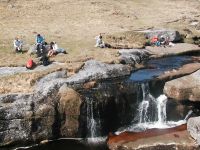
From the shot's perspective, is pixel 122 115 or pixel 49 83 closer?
pixel 49 83

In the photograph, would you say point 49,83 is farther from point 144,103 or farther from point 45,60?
point 144,103

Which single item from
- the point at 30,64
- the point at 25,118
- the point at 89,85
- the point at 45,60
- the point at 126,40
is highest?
the point at 126,40

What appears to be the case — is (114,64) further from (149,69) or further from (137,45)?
(137,45)

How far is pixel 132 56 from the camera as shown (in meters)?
49.1

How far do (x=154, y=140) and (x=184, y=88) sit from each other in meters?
6.69

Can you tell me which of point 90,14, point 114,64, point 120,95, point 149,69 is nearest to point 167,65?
point 149,69

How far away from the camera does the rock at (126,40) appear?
179 ft

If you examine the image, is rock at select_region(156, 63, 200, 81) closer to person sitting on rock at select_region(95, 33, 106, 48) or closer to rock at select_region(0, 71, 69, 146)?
person sitting on rock at select_region(95, 33, 106, 48)

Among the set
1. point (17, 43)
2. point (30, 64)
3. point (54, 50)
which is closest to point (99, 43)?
point (54, 50)

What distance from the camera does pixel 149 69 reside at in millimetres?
46625

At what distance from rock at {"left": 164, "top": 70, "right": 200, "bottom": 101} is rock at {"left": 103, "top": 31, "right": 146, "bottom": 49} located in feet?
51.3

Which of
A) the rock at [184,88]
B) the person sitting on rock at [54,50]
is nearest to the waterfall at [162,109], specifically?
the rock at [184,88]

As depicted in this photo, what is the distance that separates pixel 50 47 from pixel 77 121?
13000mm

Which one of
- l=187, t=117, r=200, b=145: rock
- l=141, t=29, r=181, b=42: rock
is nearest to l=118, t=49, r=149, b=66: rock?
l=141, t=29, r=181, b=42: rock
